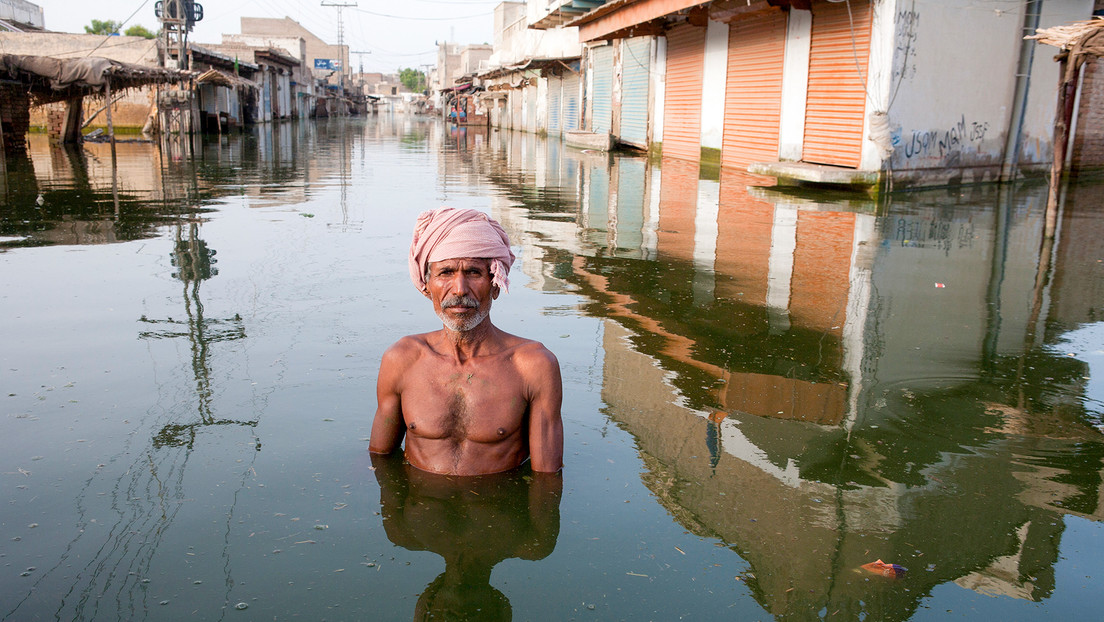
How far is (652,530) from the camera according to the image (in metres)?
2.62

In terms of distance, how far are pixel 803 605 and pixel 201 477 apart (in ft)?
6.71

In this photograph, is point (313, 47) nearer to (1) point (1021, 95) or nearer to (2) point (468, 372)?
(1) point (1021, 95)

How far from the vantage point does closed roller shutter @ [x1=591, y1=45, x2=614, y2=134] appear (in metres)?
25.6

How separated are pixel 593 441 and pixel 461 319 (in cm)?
95

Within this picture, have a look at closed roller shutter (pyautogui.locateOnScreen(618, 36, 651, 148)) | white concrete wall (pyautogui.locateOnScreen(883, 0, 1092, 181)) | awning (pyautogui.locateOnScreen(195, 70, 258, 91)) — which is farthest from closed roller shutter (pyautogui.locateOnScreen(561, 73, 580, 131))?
white concrete wall (pyautogui.locateOnScreen(883, 0, 1092, 181))

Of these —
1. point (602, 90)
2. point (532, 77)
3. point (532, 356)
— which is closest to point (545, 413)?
point (532, 356)

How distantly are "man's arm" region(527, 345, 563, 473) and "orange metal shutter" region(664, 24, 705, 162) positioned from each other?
54.9 ft

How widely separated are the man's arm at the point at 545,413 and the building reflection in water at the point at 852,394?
39 cm

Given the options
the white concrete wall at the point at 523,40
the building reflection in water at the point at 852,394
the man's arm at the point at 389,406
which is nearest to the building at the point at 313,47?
the white concrete wall at the point at 523,40

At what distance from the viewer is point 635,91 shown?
76.6 feet

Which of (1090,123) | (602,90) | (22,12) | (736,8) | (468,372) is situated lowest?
(468,372)

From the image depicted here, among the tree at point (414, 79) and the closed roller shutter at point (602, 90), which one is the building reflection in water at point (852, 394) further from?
the tree at point (414, 79)

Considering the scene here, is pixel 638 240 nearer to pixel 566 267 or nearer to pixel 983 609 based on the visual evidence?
pixel 566 267

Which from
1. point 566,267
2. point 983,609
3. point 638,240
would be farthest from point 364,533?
point 638,240
